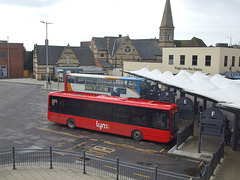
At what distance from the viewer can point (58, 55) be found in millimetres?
66625

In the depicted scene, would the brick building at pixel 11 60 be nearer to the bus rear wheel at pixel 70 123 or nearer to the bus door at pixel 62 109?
the bus door at pixel 62 109

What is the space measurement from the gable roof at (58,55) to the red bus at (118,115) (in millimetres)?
45950

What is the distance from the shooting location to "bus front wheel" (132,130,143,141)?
674 inches

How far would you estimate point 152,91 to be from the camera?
98.1ft

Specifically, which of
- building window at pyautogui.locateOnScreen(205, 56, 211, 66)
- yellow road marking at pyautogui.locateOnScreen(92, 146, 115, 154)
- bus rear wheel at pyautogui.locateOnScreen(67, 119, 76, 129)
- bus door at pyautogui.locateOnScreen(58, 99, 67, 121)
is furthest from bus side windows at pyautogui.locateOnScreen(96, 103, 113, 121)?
building window at pyautogui.locateOnScreen(205, 56, 211, 66)

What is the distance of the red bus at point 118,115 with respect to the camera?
16297mm

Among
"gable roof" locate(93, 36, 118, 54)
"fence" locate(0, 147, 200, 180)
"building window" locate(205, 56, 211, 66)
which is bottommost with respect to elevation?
"fence" locate(0, 147, 200, 180)

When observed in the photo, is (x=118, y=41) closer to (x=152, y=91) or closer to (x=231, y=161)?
(x=152, y=91)

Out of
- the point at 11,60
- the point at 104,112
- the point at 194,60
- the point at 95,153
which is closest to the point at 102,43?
the point at 11,60

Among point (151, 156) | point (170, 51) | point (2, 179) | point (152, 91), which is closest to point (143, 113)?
point (151, 156)

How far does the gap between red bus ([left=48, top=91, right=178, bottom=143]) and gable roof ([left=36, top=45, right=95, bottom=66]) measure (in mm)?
45950

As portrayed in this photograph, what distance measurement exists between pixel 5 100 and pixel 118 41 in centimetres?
4835

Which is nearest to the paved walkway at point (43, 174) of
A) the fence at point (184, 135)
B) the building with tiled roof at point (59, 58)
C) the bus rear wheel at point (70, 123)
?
the fence at point (184, 135)

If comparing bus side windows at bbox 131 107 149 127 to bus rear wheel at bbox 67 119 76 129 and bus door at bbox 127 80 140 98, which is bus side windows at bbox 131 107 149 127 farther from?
bus door at bbox 127 80 140 98
